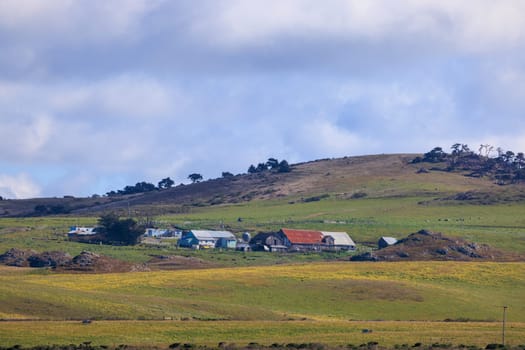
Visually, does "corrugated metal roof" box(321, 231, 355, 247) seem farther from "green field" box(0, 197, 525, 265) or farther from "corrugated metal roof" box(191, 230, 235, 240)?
"corrugated metal roof" box(191, 230, 235, 240)

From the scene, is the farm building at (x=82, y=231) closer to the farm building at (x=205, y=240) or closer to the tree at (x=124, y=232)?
the tree at (x=124, y=232)

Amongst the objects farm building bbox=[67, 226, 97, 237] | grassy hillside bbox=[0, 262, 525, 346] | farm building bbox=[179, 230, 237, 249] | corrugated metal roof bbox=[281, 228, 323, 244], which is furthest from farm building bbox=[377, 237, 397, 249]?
farm building bbox=[67, 226, 97, 237]

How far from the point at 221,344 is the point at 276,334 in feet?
20.3

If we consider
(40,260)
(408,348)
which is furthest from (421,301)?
(40,260)

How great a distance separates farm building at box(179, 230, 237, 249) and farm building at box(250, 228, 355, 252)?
3107 mm

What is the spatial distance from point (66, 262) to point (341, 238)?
4764 cm

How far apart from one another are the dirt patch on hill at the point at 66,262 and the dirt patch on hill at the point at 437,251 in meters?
27.6

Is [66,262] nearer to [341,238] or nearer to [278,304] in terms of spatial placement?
[278,304]

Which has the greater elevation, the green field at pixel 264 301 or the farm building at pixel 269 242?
the farm building at pixel 269 242

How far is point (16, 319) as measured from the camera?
65.7m

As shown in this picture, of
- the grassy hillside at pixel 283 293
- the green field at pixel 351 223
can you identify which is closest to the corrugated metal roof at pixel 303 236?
the green field at pixel 351 223

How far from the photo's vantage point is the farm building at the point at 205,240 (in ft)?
480

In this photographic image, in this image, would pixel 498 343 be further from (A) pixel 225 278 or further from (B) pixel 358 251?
(B) pixel 358 251

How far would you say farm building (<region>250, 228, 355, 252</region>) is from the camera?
143 metres
